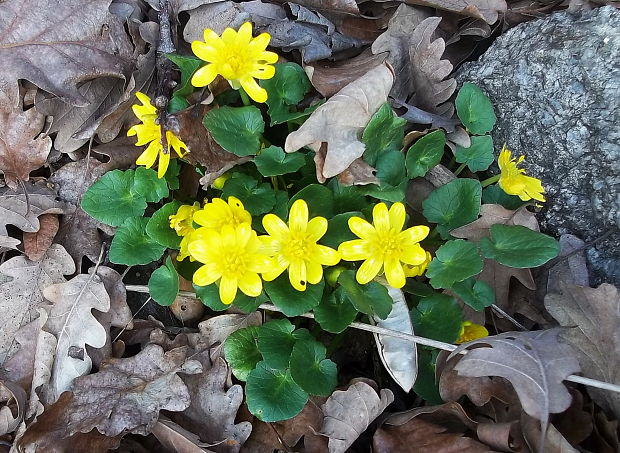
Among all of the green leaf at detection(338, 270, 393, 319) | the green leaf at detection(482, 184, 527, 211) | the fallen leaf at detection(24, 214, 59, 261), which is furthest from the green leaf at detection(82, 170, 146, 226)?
the green leaf at detection(482, 184, 527, 211)

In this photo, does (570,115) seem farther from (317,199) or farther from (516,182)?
(317,199)

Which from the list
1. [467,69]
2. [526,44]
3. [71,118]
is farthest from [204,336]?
[526,44]

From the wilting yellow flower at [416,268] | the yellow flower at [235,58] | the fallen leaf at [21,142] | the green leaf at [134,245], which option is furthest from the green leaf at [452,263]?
the fallen leaf at [21,142]

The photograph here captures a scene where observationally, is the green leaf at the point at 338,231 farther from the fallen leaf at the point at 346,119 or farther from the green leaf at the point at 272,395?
the green leaf at the point at 272,395

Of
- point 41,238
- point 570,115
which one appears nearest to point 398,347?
point 570,115

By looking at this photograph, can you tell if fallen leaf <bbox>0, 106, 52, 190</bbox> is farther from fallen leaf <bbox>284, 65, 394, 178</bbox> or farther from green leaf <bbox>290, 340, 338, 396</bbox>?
green leaf <bbox>290, 340, 338, 396</bbox>

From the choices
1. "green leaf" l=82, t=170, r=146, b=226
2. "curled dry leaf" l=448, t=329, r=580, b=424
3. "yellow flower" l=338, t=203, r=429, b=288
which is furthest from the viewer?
"green leaf" l=82, t=170, r=146, b=226
